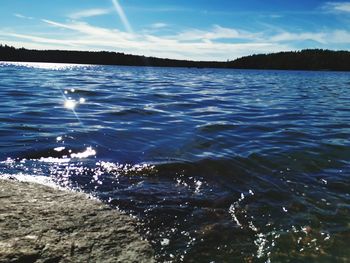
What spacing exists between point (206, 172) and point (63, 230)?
4.06 metres

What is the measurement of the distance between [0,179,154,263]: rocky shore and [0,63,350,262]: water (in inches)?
15.7

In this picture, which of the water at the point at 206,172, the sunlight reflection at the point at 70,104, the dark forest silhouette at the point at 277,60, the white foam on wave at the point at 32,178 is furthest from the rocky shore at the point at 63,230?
the dark forest silhouette at the point at 277,60

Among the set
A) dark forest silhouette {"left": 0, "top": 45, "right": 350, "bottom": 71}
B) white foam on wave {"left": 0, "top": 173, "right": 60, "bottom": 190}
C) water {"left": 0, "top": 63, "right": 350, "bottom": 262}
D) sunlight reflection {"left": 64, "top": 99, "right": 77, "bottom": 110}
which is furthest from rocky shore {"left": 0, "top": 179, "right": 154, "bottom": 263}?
dark forest silhouette {"left": 0, "top": 45, "right": 350, "bottom": 71}

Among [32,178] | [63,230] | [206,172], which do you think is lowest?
[206,172]

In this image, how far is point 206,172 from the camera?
800 centimetres

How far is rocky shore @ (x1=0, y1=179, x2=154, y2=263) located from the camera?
399 centimetres

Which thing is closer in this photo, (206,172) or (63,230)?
(63,230)

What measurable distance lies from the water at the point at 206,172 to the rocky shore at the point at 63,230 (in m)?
0.40

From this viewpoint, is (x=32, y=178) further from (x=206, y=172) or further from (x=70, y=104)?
(x=70, y=104)

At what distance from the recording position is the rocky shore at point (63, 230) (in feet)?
13.1

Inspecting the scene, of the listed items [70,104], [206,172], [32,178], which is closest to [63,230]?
[32,178]

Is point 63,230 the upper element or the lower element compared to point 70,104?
upper

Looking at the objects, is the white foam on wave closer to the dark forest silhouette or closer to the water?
the water

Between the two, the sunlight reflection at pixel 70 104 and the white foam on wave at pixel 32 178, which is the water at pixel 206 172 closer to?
the white foam on wave at pixel 32 178
